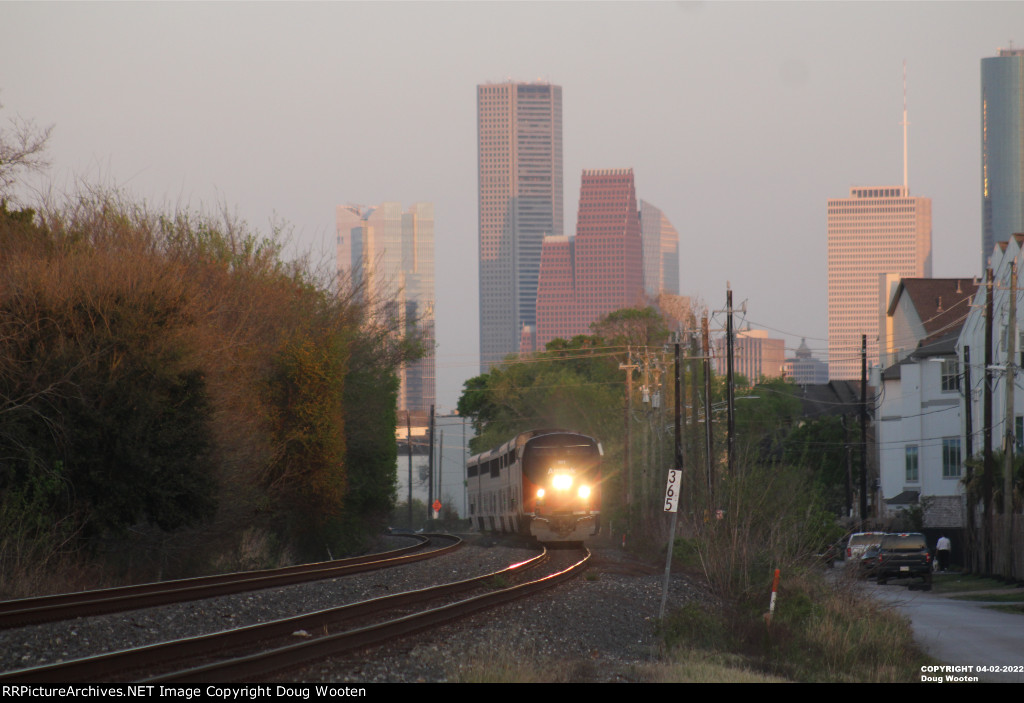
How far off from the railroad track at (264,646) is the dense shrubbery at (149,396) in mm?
7303

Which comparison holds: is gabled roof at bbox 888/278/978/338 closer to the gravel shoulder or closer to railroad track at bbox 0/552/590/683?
the gravel shoulder

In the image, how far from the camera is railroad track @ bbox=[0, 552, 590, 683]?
36.7 ft

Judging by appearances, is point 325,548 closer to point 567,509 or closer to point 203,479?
point 567,509

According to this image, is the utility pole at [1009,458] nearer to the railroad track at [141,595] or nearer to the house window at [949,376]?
the railroad track at [141,595]

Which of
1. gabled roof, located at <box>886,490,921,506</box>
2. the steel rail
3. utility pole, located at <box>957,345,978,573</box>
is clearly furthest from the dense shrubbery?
gabled roof, located at <box>886,490,921,506</box>

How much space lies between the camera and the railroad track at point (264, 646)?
36.7 feet

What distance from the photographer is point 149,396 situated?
83.8 ft

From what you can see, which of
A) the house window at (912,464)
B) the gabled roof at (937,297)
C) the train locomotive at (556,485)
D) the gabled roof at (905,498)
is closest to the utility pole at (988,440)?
the train locomotive at (556,485)

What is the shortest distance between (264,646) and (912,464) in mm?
56367

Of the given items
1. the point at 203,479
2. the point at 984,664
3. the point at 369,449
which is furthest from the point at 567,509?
the point at 984,664

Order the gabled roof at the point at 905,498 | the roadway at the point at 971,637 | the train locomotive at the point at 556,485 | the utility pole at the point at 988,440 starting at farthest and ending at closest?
the gabled roof at the point at 905,498, the train locomotive at the point at 556,485, the utility pole at the point at 988,440, the roadway at the point at 971,637

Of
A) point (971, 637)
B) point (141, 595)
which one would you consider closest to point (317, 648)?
point (141, 595)

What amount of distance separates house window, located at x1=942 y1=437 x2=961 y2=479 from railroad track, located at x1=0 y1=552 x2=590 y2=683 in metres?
45.6
